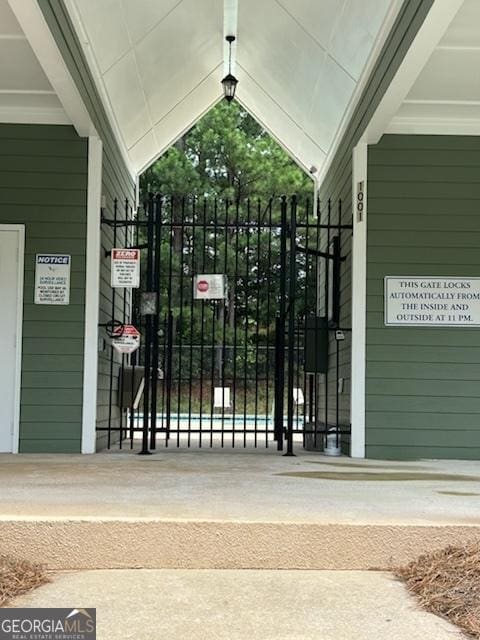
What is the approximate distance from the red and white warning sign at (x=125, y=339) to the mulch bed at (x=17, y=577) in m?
2.92

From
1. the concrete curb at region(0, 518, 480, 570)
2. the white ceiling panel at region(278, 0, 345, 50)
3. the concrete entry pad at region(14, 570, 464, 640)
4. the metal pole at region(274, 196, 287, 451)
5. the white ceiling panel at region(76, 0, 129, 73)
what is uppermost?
the white ceiling panel at region(278, 0, 345, 50)

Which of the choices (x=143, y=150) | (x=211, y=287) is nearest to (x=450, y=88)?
(x=211, y=287)

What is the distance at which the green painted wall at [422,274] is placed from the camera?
5211 millimetres

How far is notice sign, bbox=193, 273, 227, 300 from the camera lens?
217 inches

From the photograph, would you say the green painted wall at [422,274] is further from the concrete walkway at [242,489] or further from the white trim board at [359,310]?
the concrete walkway at [242,489]

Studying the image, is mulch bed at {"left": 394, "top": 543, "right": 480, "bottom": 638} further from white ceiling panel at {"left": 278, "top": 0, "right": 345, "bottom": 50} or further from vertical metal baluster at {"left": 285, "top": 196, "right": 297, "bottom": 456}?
white ceiling panel at {"left": 278, "top": 0, "right": 345, "bottom": 50}

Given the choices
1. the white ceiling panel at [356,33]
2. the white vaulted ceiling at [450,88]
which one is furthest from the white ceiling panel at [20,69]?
the white vaulted ceiling at [450,88]

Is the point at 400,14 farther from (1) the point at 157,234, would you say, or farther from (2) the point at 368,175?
(1) the point at 157,234

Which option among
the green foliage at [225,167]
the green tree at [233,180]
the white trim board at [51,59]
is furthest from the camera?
the green foliage at [225,167]

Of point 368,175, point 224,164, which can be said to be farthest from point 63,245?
point 224,164

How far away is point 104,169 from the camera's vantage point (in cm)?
586

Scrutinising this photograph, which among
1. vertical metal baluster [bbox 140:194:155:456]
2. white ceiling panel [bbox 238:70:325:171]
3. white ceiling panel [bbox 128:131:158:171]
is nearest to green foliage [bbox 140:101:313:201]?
white ceiling panel [bbox 238:70:325:171]

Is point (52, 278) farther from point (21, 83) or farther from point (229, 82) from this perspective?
point (229, 82)

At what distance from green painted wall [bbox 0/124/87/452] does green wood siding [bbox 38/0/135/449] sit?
370mm
